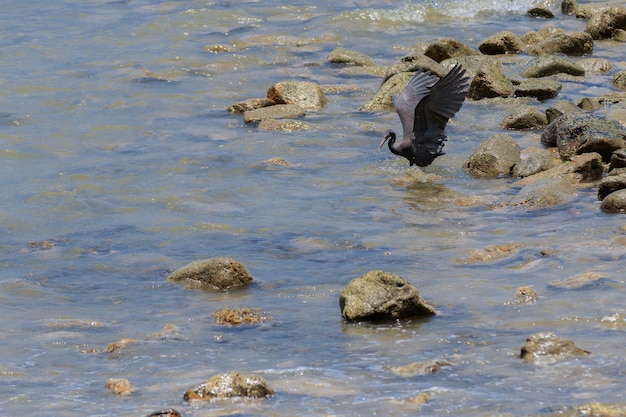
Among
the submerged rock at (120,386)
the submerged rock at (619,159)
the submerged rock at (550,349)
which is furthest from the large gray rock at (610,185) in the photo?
the submerged rock at (120,386)

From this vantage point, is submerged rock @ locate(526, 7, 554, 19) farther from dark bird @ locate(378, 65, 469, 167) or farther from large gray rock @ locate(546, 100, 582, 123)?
dark bird @ locate(378, 65, 469, 167)

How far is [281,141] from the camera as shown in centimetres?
1355

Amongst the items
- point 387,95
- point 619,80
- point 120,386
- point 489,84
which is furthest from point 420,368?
point 619,80

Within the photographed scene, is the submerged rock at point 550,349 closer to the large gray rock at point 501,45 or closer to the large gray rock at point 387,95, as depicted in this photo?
the large gray rock at point 387,95

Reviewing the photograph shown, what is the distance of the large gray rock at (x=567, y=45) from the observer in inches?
695

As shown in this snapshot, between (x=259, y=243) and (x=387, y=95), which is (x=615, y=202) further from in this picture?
(x=387, y=95)

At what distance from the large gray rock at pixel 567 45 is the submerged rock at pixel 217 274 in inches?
418

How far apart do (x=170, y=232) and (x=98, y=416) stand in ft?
15.1

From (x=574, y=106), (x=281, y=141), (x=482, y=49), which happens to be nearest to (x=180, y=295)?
(x=281, y=141)

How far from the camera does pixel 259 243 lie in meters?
9.80

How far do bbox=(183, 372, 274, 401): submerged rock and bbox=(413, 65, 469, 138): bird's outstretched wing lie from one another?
20.5 feet

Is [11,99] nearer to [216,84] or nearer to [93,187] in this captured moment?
[216,84]

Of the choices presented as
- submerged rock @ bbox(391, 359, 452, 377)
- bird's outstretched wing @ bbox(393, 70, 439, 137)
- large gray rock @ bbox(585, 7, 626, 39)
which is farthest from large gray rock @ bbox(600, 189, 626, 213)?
large gray rock @ bbox(585, 7, 626, 39)

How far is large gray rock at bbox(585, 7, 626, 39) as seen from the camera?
744 inches
